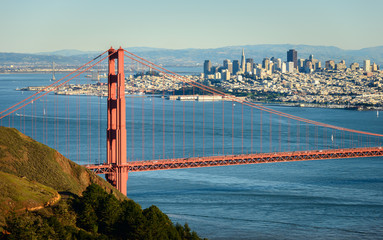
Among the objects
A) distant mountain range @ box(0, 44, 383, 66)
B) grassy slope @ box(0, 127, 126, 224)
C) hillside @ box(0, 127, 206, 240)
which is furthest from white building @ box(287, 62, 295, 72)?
hillside @ box(0, 127, 206, 240)

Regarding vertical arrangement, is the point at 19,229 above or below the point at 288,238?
above

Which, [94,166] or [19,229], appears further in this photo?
[94,166]

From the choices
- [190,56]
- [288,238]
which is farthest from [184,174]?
[190,56]

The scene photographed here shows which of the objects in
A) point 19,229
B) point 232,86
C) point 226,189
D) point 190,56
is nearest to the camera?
point 19,229

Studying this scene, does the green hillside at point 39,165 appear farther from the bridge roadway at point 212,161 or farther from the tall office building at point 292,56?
the tall office building at point 292,56

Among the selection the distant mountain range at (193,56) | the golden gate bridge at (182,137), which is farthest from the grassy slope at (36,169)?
the distant mountain range at (193,56)

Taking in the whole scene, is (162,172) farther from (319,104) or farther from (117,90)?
(319,104)
